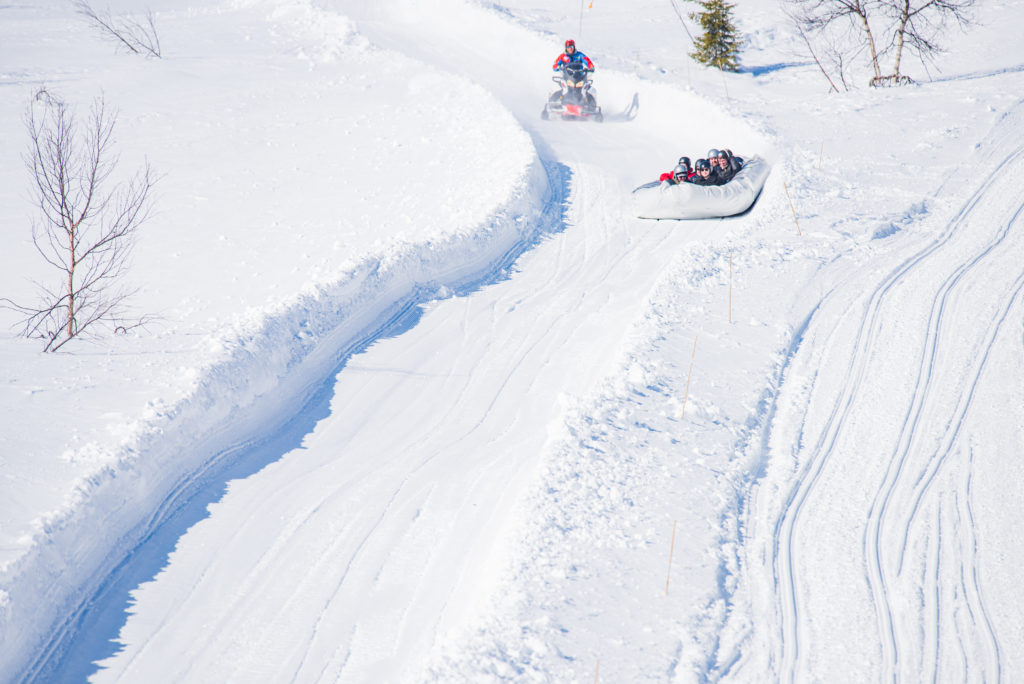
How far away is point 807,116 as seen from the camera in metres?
15.7

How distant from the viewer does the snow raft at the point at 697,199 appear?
11.4 m

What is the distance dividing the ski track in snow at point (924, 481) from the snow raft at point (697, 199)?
2.80m

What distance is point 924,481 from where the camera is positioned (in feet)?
20.0

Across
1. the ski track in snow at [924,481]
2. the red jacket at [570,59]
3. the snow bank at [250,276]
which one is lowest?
the ski track in snow at [924,481]

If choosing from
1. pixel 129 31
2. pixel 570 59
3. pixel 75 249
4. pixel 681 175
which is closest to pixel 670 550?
pixel 681 175

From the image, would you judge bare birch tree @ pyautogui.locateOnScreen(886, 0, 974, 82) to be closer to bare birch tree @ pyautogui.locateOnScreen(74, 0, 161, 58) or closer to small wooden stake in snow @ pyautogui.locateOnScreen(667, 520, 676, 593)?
small wooden stake in snow @ pyautogui.locateOnScreen(667, 520, 676, 593)

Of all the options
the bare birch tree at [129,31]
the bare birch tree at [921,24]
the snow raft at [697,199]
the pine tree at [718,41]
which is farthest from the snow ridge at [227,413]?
the bare birch tree at [129,31]

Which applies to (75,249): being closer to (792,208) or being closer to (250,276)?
(250,276)

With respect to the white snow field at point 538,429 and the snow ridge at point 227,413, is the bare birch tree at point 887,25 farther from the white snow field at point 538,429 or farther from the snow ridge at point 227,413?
the snow ridge at point 227,413

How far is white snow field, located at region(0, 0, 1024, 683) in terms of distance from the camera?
4.90 meters

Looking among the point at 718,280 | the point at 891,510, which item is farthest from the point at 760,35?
the point at 891,510

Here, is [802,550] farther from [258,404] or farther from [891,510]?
[258,404]

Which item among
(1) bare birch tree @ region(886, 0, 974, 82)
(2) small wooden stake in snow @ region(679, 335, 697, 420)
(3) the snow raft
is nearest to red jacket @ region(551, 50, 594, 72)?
(3) the snow raft

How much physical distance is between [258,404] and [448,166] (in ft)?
27.0
